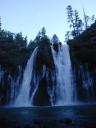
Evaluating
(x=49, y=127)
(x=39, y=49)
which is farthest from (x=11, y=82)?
(x=49, y=127)

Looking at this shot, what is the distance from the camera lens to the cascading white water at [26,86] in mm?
48581

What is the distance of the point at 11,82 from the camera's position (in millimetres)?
51375

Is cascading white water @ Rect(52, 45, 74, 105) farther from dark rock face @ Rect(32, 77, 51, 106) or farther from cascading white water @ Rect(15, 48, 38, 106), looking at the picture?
cascading white water @ Rect(15, 48, 38, 106)

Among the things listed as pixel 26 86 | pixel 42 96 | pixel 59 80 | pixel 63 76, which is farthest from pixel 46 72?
pixel 42 96

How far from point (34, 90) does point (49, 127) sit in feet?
109

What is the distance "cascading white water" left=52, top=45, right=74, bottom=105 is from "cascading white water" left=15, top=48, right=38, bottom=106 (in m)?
4.66

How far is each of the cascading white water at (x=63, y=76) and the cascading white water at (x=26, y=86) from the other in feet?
15.3

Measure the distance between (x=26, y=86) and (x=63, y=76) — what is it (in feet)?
22.4

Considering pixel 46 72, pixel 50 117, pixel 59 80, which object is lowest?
pixel 50 117

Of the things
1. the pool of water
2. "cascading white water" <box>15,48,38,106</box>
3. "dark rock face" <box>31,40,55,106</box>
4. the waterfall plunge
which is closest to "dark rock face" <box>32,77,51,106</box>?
"dark rock face" <box>31,40,55,106</box>

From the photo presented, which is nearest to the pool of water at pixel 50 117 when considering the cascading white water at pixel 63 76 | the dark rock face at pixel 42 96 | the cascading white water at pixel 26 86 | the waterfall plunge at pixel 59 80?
the dark rock face at pixel 42 96

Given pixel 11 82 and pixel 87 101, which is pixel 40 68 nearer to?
pixel 11 82

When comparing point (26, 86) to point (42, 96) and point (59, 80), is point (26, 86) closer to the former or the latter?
point (42, 96)

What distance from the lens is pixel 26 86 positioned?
49969mm
